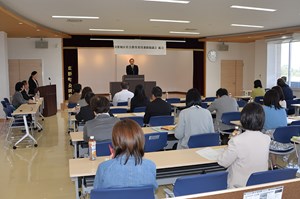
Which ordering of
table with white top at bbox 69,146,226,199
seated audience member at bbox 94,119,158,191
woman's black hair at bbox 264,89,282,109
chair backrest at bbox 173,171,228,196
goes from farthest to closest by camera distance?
woman's black hair at bbox 264,89,282,109, table with white top at bbox 69,146,226,199, chair backrest at bbox 173,171,228,196, seated audience member at bbox 94,119,158,191

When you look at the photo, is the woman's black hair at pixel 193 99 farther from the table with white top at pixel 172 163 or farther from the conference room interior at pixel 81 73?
the conference room interior at pixel 81 73

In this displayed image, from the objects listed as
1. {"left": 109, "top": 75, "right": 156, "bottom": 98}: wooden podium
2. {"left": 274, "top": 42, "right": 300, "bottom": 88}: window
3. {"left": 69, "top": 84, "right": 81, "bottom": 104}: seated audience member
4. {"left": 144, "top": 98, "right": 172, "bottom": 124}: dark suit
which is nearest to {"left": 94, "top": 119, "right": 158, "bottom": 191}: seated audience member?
{"left": 144, "top": 98, "right": 172, "bottom": 124}: dark suit

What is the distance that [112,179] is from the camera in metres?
2.09

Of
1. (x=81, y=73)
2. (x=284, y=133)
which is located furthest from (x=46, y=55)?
(x=284, y=133)

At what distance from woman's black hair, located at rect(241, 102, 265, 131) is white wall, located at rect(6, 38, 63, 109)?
1096cm

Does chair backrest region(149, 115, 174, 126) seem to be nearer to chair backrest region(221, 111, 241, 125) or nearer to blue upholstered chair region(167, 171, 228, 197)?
chair backrest region(221, 111, 241, 125)

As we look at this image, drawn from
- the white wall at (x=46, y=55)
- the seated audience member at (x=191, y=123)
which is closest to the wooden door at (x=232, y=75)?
the white wall at (x=46, y=55)

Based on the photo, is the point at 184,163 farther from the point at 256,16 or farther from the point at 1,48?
the point at 1,48

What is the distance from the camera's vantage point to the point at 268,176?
225 cm

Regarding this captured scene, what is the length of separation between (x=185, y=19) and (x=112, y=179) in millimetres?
7328

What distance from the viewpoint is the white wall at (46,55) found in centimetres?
1218

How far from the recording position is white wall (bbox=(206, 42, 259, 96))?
14.8m

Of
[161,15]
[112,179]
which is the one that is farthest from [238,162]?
[161,15]

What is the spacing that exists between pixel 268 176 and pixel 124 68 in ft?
52.2
